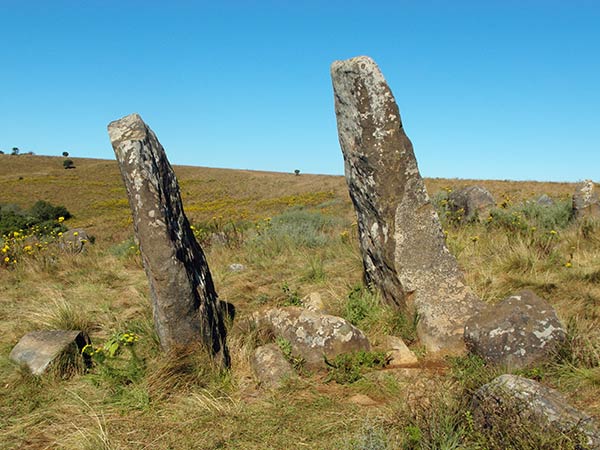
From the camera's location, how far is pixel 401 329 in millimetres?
5445

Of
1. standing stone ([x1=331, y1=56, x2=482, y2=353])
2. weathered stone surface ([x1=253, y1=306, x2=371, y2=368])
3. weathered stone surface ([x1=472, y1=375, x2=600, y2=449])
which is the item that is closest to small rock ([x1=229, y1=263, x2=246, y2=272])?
standing stone ([x1=331, y1=56, x2=482, y2=353])

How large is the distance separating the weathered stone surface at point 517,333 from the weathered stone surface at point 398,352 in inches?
23.5

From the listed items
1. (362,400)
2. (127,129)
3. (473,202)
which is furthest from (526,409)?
(473,202)

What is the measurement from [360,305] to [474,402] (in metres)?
2.57

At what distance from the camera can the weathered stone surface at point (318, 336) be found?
15.7ft

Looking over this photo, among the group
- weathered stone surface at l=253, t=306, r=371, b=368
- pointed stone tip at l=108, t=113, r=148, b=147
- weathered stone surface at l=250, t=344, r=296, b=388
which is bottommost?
weathered stone surface at l=250, t=344, r=296, b=388

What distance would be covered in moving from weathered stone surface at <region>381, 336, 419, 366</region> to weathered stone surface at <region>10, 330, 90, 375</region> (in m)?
3.21

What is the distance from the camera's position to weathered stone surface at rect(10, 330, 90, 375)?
4.80 meters

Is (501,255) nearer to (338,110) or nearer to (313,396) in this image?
(338,110)

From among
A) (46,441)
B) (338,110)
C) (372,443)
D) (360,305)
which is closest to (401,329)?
(360,305)

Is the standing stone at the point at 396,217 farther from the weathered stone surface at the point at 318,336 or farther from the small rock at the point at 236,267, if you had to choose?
the small rock at the point at 236,267

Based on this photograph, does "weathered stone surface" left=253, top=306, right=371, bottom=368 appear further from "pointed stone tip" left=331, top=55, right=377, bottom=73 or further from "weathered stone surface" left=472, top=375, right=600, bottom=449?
"pointed stone tip" left=331, top=55, right=377, bottom=73

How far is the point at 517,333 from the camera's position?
4.49 m

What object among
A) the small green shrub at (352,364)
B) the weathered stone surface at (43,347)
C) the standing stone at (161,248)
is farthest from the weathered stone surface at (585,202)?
the weathered stone surface at (43,347)
